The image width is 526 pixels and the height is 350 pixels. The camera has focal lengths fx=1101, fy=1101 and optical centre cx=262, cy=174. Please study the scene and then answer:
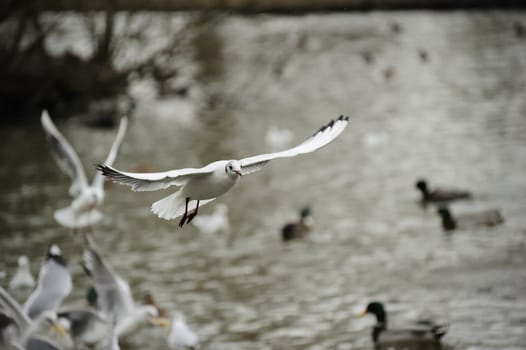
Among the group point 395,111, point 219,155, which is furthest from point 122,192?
point 395,111

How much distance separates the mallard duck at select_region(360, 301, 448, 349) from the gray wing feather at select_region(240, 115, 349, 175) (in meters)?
2.79

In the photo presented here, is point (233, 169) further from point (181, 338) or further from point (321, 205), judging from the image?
point (321, 205)

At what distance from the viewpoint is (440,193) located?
14.2m

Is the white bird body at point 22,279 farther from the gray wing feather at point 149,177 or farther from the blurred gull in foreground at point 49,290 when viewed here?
the gray wing feather at point 149,177

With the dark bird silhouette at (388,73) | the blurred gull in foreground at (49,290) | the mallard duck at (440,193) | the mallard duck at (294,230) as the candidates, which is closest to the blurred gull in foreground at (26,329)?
the blurred gull in foreground at (49,290)

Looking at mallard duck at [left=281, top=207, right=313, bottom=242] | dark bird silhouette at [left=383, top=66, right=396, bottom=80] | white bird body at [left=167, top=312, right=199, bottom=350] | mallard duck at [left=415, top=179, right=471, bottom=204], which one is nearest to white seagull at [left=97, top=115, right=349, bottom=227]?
white bird body at [left=167, top=312, right=199, bottom=350]

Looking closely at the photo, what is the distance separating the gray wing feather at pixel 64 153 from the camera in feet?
33.8

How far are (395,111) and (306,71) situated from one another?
22.2ft

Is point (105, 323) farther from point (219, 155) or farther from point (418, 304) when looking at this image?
point (219, 155)

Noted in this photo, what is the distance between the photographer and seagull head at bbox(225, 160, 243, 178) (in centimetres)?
608

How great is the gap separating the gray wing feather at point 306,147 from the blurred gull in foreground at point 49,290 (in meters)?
3.13

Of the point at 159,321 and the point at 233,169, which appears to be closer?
the point at 233,169

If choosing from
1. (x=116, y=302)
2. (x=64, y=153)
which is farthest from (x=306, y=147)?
(x=64, y=153)

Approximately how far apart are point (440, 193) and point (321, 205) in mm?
1568
